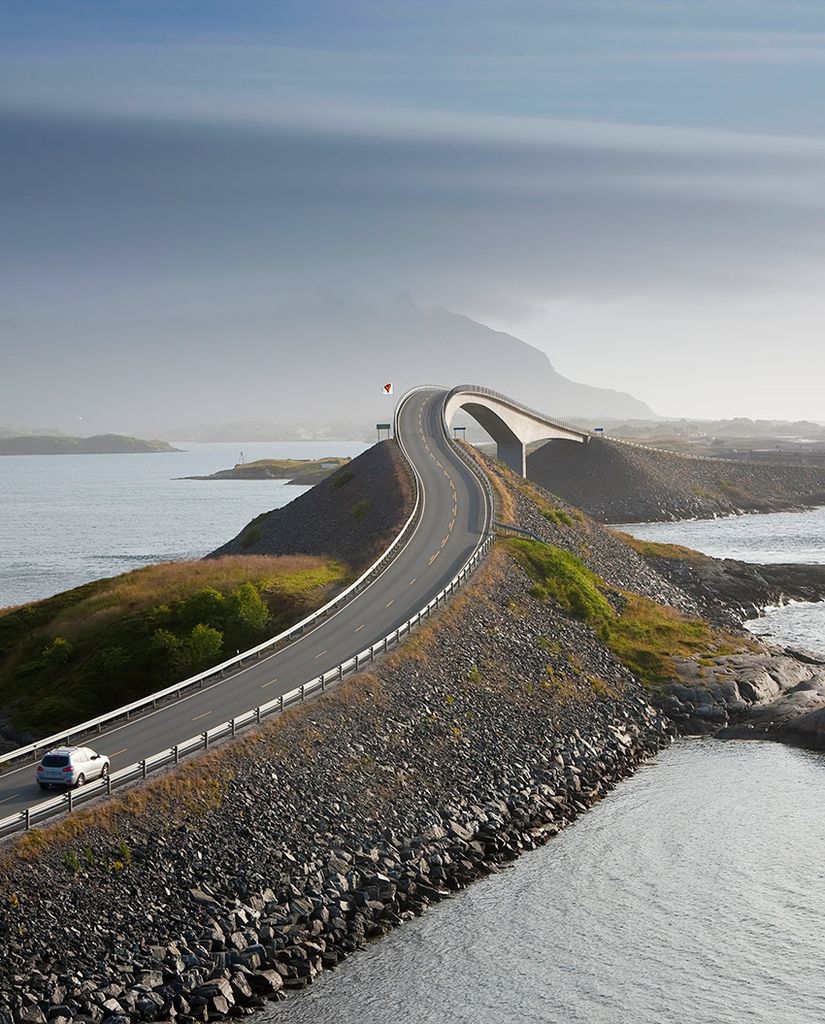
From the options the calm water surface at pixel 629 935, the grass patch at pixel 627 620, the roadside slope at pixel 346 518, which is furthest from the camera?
the roadside slope at pixel 346 518

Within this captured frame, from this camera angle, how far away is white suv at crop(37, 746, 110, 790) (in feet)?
132

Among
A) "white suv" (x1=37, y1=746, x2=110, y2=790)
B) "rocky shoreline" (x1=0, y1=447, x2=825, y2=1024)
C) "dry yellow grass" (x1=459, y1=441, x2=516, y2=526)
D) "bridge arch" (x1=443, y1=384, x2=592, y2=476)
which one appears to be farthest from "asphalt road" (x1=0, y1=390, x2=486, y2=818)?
"bridge arch" (x1=443, y1=384, x2=592, y2=476)

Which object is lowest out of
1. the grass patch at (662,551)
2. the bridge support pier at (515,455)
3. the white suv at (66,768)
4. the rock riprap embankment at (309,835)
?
the rock riprap embankment at (309,835)

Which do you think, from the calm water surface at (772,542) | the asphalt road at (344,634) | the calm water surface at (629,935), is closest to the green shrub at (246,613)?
the asphalt road at (344,634)

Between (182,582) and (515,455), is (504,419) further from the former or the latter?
(182,582)

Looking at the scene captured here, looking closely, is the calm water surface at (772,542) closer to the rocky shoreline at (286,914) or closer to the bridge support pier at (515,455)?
the bridge support pier at (515,455)

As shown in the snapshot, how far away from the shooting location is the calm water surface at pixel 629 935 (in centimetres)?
3588

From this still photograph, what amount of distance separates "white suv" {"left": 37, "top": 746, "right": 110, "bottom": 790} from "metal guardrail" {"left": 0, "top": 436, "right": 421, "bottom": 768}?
61.5 inches

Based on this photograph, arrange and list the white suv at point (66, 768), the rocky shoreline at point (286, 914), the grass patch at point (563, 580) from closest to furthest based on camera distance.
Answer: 1. the rocky shoreline at point (286, 914)
2. the white suv at point (66, 768)
3. the grass patch at point (563, 580)

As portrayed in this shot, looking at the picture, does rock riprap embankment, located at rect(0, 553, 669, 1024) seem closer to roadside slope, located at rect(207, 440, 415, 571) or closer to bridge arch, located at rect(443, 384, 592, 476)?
roadside slope, located at rect(207, 440, 415, 571)

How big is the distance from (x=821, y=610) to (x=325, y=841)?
7231 cm

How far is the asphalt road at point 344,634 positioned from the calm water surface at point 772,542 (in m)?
25.4

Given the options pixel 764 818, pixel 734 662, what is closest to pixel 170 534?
pixel 734 662

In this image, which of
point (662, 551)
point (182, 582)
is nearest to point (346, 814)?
point (182, 582)
